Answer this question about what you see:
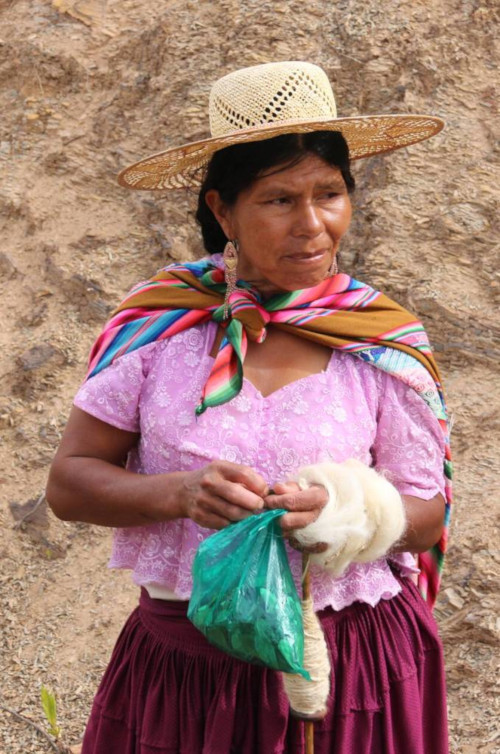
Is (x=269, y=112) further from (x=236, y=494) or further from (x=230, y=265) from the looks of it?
(x=236, y=494)

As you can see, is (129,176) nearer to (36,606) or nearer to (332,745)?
(332,745)

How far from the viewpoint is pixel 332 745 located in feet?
6.56

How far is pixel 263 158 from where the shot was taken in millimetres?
1932

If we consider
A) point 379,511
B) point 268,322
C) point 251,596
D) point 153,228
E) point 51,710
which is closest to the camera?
point 251,596

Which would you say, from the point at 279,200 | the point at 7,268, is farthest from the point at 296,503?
the point at 7,268

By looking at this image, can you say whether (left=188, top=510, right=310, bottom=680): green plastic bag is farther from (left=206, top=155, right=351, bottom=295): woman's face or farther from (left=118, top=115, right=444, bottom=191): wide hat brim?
(left=118, top=115, right=444, bottom=191): wide hat brim

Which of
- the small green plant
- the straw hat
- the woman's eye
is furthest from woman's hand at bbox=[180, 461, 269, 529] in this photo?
the small green plant

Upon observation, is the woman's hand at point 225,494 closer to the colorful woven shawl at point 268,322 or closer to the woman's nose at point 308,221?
the colorful woven shawl at point 268,322

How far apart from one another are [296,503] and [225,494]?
138 mm

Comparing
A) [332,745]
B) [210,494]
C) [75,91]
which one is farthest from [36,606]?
[75,91]

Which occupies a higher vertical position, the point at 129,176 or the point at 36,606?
the point at 129,176

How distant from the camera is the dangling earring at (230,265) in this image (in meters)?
2.03

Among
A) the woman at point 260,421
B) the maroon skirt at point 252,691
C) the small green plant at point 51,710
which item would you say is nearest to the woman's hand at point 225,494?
the woman at point 260,421

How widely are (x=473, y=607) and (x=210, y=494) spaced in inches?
77.6
